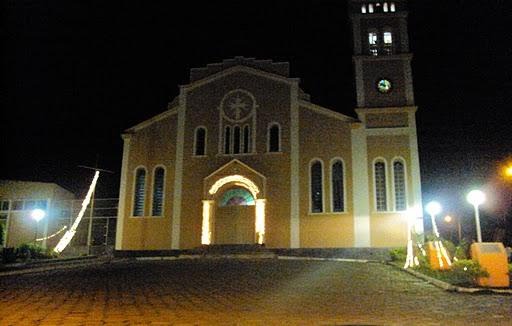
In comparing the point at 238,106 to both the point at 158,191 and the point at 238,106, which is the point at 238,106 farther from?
the point at 158,191

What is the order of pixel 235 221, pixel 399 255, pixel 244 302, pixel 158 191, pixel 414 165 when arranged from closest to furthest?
pixel 244 302 → pixel 399 255 → pixel 414 165 → pixel 235 221 → pixel 158 191

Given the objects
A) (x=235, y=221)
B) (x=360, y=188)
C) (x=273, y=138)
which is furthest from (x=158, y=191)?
(x=360, y=188)

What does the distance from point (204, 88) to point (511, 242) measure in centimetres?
2259

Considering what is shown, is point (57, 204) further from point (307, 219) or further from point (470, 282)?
point (470, 282)

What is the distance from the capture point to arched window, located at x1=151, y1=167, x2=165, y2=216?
27.6m

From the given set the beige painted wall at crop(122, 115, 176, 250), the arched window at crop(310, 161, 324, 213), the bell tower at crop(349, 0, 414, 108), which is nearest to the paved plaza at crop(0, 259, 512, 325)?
the arched window at crop(310, 161, 324, 213)

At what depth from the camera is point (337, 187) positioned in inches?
1023

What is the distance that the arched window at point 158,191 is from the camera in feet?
90.5

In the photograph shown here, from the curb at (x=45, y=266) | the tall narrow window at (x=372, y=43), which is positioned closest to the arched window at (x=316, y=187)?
the tall narrow window at (x=372, y=43)

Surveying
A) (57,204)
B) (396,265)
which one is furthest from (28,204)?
(396,265)

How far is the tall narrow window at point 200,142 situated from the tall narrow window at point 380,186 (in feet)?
33.4

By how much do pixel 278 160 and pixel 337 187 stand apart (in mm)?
3687

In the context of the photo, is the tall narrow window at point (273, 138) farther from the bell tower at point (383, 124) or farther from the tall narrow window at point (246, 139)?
the bell tower at point (383, 124)

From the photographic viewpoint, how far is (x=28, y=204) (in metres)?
31.8
